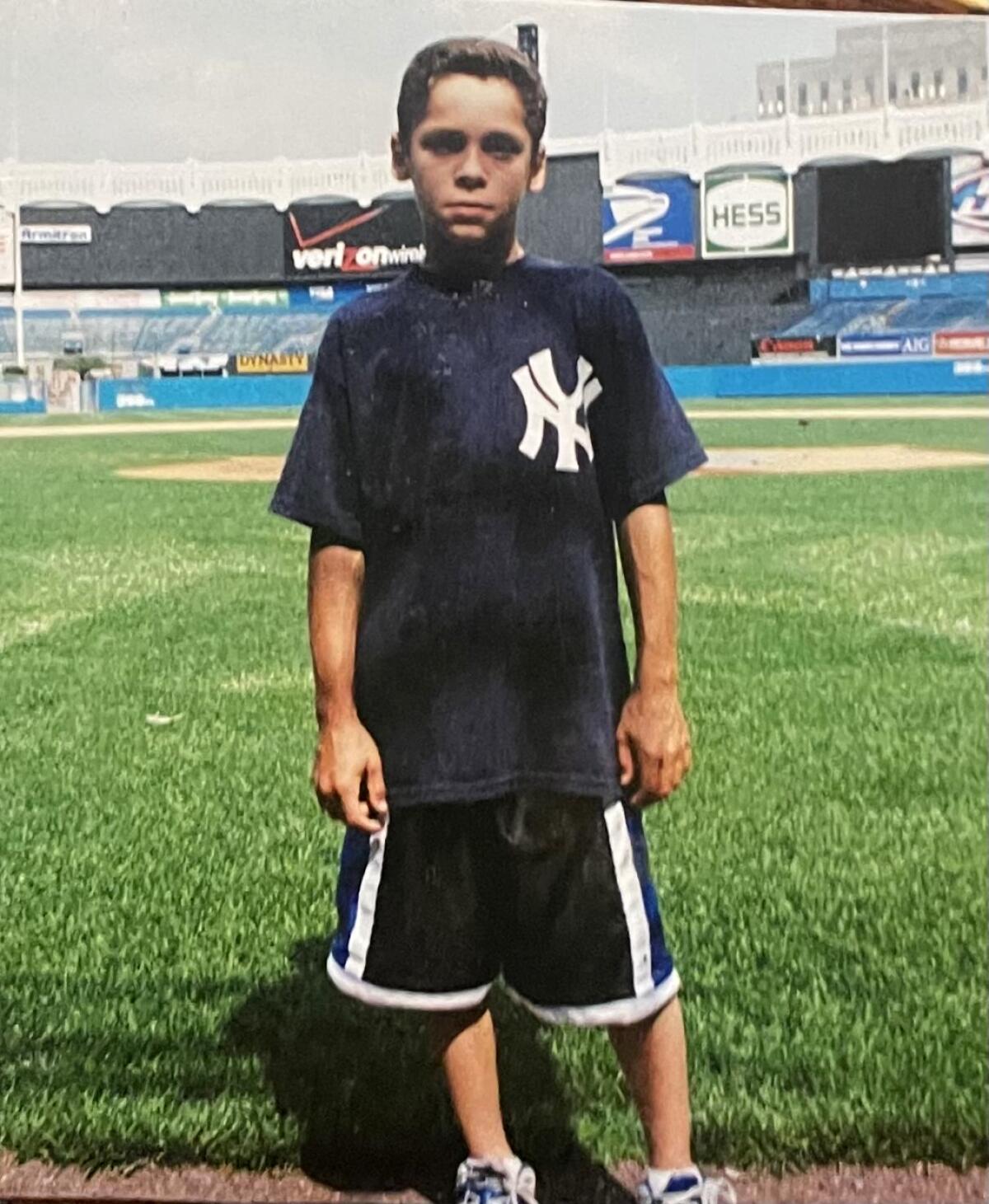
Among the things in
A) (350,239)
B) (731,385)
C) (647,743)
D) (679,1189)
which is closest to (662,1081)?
(679,1189)

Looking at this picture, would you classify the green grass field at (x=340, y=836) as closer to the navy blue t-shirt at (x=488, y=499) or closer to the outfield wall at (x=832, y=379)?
the outfield wall at (x=832, y=379)

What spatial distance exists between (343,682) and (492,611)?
0.83ft

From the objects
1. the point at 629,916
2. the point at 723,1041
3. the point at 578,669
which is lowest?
the point at 723,1041

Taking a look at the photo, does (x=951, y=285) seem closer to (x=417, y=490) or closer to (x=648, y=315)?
(x=648, y=315)

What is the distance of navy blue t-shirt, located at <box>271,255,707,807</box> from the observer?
2086 mm

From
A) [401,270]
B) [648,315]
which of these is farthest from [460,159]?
[648,315]

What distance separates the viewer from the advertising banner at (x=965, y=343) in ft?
7.80

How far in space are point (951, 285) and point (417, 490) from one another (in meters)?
1.05

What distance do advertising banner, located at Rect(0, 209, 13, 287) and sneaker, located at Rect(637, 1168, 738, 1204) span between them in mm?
1883

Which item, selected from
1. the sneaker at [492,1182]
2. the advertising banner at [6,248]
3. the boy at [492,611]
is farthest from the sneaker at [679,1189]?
the advertising banner at [6,248]

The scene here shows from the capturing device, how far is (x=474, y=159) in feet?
7.00

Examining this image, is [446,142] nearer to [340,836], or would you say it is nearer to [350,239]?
[350,239]

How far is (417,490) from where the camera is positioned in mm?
2102

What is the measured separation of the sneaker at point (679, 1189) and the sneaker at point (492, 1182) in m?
0.19
